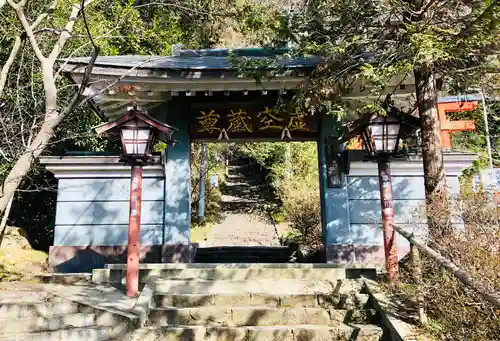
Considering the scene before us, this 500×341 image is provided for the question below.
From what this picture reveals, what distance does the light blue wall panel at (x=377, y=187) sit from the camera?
271 inches

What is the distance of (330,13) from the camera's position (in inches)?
205

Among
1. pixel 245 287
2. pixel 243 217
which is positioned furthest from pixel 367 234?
pixel 243 217

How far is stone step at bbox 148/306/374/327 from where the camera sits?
4.32 metres

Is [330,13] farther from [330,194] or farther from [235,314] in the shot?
[235,314]

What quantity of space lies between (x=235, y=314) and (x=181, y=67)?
408cm

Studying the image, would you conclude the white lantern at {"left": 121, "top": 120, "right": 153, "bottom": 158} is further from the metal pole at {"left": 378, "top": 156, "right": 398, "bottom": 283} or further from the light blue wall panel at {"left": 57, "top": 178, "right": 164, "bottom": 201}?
the metal pole at {"left": 378, "top": 156, "right": 398, "bottom": 283}

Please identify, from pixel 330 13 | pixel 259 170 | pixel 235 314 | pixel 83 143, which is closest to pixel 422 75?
pixel 330 13

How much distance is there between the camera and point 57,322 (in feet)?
13.5

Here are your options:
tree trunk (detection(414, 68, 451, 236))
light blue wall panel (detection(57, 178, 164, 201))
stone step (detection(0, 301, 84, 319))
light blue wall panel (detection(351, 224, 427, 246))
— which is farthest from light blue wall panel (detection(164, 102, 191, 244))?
tree trunk (detection(414, 68, 451, 236))

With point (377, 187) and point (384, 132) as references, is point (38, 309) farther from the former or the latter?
point (377, 187)

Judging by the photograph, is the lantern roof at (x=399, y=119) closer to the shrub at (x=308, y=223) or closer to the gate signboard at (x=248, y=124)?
the gate signboard at (x=248, y=124)

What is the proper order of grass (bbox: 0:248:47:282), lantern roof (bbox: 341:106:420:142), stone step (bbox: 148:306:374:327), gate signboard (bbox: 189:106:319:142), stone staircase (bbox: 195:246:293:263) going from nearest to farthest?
1. stone step (bbox: 148:306:374:327)
2. lantern roof (bbox: 341:106:420:142)
3. gate signboard (bbox: 189:106:319:142)
4. grass (bbox: 0:248:47:282)
5. stone staircase (bbox: 195:246:293:263)

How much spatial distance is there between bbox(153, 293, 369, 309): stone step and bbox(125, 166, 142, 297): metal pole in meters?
0.39

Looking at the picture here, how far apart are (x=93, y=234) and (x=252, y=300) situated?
3.92 metres
